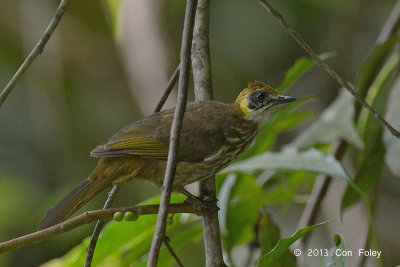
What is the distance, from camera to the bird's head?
3.00 metres

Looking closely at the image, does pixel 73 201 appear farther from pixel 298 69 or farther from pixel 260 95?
pixel 298 69

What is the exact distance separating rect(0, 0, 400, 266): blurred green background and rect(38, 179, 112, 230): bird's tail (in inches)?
92.6

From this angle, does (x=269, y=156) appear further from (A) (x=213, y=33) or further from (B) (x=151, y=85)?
(A) (x=213, y=33)

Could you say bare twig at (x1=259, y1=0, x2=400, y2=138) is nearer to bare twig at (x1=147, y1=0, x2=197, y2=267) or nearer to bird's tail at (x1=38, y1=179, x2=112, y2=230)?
bare twig at (x1=147, y1=0, x2=197, y2=267)

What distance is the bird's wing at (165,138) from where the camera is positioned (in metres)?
→ 2.77

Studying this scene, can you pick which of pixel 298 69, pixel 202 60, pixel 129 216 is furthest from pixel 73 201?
pixel 298 69

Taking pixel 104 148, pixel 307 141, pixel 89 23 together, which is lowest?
pixel 307 141

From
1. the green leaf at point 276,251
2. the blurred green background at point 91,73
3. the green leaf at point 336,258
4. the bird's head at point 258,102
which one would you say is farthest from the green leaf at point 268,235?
the blurred green background at point 91,73

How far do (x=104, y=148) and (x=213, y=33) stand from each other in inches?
138

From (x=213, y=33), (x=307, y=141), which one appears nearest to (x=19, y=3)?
(x=213, y=33)

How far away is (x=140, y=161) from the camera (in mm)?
2818

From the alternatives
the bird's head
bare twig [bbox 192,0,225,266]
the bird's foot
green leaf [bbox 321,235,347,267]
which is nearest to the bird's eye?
the bird's head

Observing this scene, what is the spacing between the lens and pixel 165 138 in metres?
2.80

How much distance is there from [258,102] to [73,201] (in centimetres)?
99
